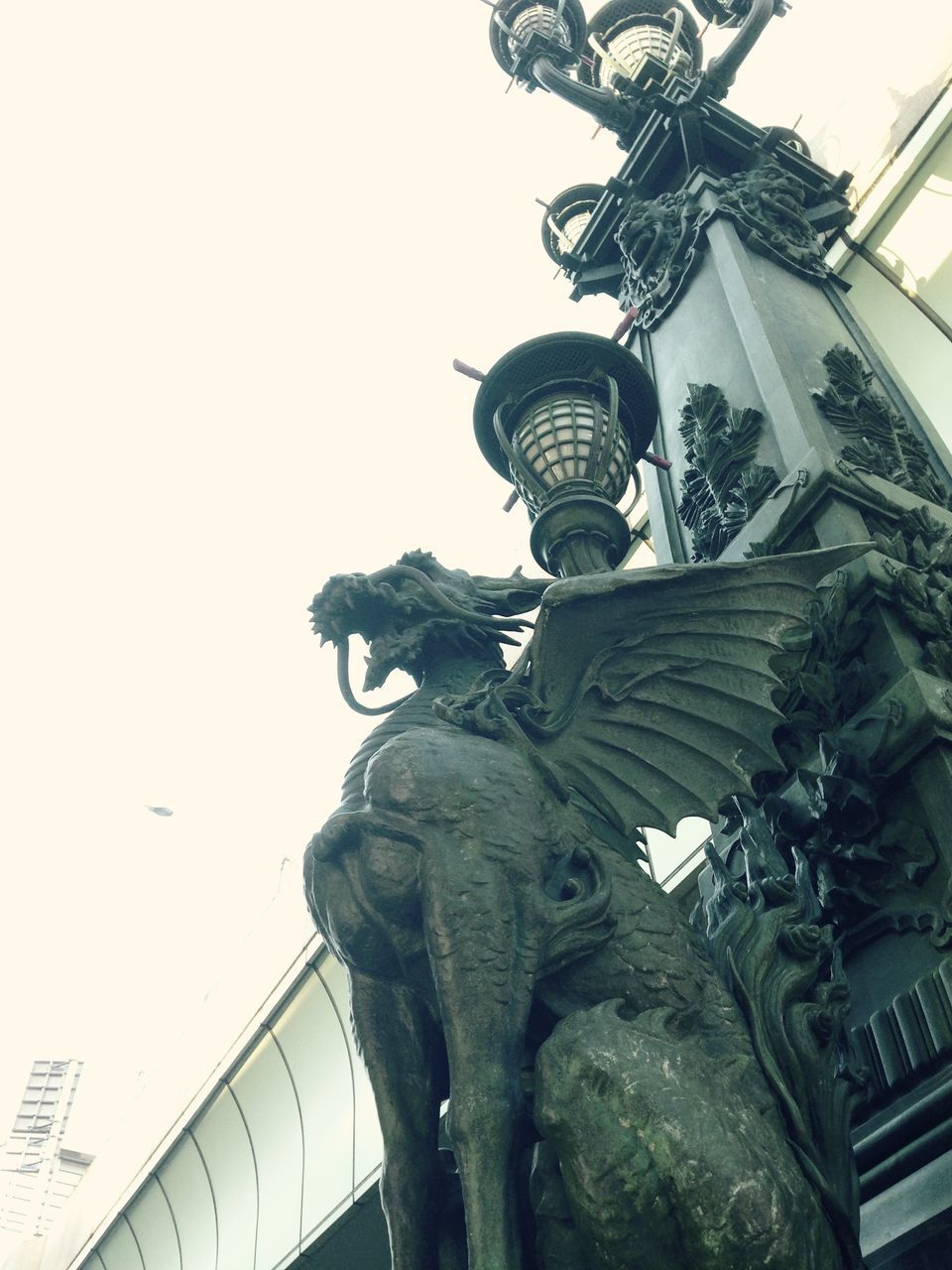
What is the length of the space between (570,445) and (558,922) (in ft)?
6.65

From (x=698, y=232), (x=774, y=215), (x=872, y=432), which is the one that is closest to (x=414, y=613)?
(x=872, y=432)

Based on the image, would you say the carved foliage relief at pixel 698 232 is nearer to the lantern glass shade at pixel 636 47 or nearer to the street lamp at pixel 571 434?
the street lamp at pixel 571 434

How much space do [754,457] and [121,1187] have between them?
993cm

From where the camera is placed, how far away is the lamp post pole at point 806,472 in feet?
8.95

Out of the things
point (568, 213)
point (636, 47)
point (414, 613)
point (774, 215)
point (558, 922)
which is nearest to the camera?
point (558, 922)

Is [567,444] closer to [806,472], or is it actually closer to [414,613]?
[806,472]

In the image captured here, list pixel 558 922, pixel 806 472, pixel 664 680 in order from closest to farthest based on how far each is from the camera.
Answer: pixel 558 922 < pixel 664 680 < pixel 806 472

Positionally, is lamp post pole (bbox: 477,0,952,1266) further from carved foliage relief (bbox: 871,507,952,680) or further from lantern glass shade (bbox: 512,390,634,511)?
lantern glass shade (bbox: 512,390,634,511)

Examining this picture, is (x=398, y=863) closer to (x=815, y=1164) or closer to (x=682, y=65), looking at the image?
(x=815, y=1164)

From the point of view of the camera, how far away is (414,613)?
3379 millimetres

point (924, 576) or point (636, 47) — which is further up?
point (636, 47)

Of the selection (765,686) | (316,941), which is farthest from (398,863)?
(316,941)

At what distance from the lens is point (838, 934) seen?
294 centimetres

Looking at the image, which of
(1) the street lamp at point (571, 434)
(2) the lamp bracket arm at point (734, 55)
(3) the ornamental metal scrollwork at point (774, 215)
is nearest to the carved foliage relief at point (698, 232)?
(3) the ornamental metal scrollwork at point (774, 215)
